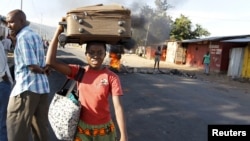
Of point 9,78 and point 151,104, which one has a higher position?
point 9,78

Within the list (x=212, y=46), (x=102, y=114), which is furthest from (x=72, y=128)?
(x=212, y=46)

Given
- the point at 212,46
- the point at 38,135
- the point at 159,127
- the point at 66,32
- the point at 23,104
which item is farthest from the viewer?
the point at 212,46

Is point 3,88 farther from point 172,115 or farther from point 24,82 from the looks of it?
point 172,115

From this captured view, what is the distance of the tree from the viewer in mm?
47469

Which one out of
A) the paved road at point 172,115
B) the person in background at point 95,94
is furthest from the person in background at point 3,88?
the person in background at point 95,94

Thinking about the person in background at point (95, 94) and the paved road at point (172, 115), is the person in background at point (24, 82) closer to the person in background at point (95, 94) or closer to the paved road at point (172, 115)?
the person in background at point (95, 94)

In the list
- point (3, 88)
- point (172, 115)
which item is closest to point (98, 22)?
point (3, 88)

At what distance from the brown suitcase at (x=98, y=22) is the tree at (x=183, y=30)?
45470 mm

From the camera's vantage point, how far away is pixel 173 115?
24.1 feet

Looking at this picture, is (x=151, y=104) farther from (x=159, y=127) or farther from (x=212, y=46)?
(x=212, y=46)

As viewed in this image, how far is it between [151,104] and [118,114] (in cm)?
598

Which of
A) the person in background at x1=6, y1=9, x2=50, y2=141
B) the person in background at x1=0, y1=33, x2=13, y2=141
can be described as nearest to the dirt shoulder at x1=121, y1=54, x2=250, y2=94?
the person in background at x1=0, y1=33, x2=13, y2=141

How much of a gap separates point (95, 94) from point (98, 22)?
A: 1.85 feet

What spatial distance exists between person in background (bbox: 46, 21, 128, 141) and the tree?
4533 cm
